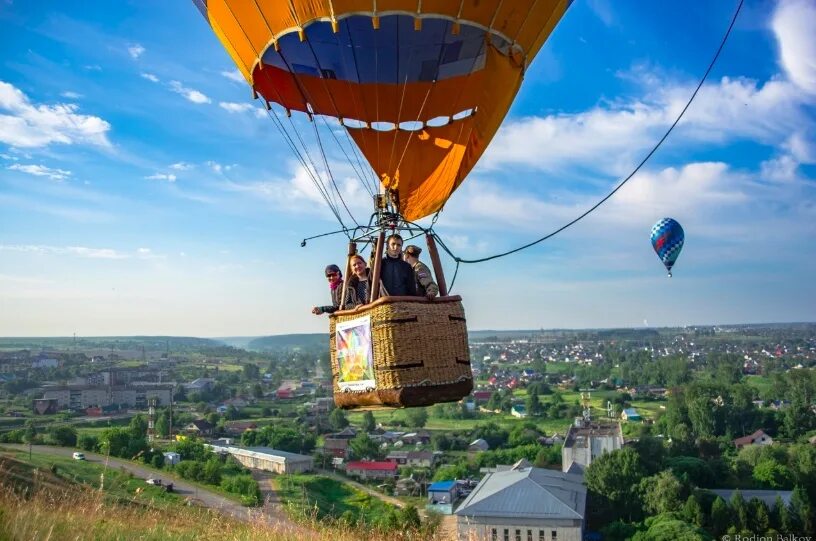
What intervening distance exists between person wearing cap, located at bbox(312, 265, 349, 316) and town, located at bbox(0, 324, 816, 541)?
3.94 ft

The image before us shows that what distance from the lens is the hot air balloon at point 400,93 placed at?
14.2ft

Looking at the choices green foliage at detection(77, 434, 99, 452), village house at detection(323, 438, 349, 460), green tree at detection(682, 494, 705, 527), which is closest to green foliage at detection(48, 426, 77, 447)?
green foliage at detection(77, 434, 99, 452)

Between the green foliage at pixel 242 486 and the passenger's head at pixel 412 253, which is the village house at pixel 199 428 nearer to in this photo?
the green foliage at pixel 242 486

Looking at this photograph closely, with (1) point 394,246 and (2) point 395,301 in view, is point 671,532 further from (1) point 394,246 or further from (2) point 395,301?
(2) point 395,301

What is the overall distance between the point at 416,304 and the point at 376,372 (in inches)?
17.6

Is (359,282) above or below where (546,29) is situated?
below

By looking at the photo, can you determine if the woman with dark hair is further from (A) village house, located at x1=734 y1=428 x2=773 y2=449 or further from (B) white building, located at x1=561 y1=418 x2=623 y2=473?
(A) village house, located at x1=734 y1=428 x2=773 y2=449

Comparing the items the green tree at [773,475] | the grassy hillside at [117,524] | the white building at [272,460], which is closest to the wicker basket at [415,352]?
the grassy hillside at [117,524]

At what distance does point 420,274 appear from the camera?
14.9ft

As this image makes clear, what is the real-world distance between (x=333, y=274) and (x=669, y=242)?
24.5 metres

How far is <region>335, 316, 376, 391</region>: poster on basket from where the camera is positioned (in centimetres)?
438

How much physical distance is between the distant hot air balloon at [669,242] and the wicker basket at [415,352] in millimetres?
24775

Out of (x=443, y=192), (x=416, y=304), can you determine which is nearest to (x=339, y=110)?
(x=443, y=192)

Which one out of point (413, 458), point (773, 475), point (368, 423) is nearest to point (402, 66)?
point (773, 475)
